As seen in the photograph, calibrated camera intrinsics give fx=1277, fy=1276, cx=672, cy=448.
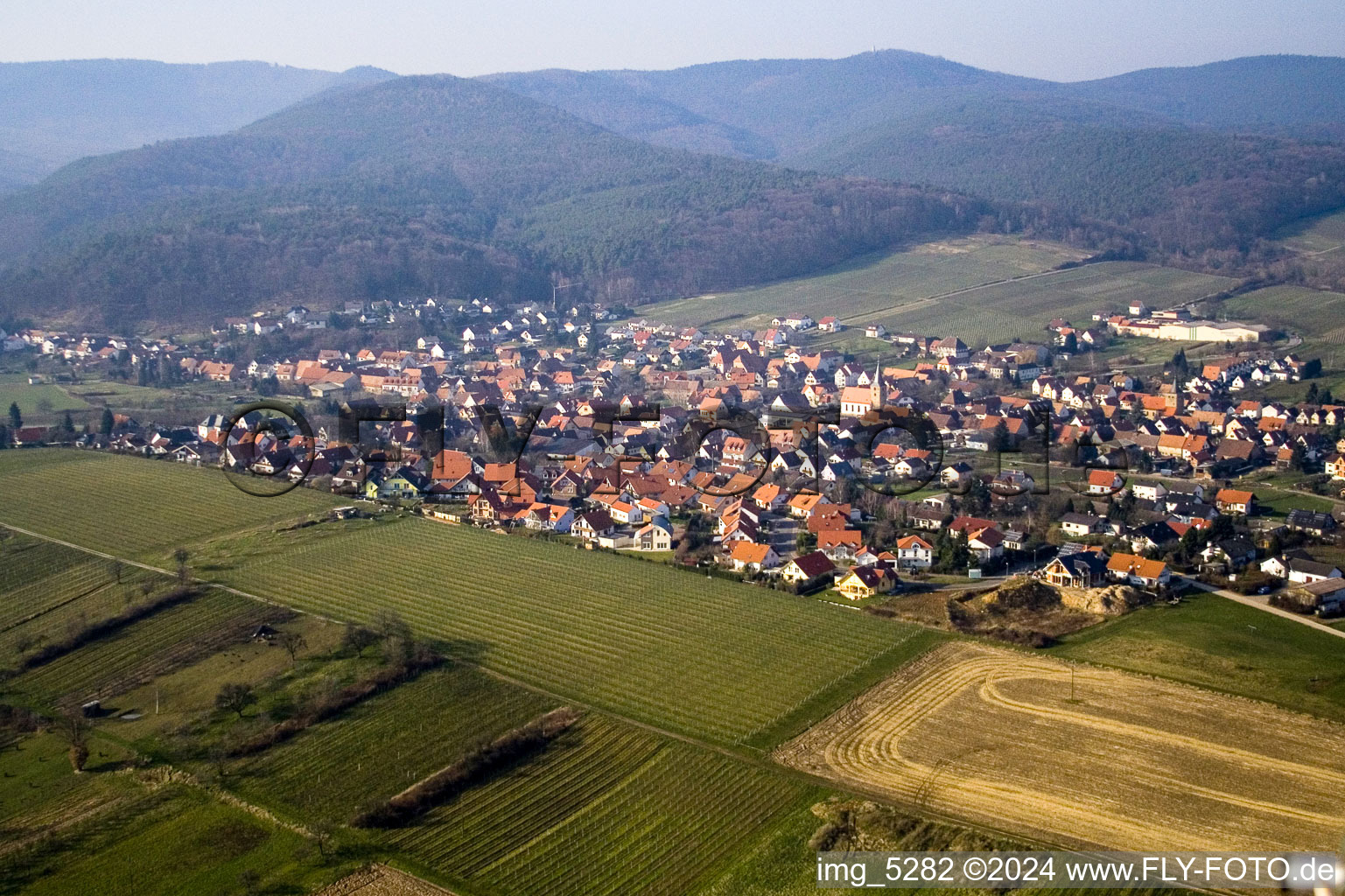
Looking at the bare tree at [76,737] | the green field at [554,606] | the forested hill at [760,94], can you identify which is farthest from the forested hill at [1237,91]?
the bare tree at [76,737]

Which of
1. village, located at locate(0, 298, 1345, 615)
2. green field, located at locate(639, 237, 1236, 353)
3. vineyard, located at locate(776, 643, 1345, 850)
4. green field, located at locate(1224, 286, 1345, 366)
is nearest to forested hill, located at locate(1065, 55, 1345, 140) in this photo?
green field, located at locate(639, 237, 1236, 353)

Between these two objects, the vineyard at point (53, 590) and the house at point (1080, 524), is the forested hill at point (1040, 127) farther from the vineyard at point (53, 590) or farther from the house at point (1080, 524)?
the vineyard at point (53, 590)

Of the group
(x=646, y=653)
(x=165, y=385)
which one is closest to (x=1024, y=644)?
(x=646, y=653)

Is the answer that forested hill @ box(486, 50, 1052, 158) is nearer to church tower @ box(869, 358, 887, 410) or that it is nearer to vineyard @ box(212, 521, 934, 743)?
church tower @ box(869, 358, 887, 410)

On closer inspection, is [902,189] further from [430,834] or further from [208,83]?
[208,83]

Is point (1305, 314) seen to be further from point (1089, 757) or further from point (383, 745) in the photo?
point (383, 745)

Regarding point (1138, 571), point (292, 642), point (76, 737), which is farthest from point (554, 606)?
point (1138, 571)
